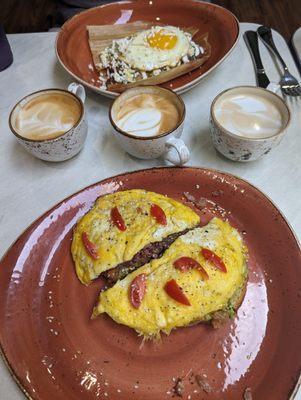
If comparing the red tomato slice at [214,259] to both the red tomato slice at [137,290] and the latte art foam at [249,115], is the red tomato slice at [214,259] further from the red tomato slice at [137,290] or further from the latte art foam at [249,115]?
the latte art foam at [249,115]

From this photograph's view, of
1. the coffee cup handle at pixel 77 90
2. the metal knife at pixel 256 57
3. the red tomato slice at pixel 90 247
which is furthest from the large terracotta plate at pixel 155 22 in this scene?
the red tomato slice at pixel 90 247

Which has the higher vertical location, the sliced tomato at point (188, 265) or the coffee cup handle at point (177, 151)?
the coffee cup handle at point (177, 151)

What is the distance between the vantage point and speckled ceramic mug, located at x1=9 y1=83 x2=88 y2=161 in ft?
5.47

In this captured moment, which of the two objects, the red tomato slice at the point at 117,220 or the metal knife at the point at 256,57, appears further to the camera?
the metal knife at the point at 256,57

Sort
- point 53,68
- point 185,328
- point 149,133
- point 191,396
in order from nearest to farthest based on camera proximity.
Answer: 1. point 191,396
2. point 185,328
3. point 149,133
4. point 53,68

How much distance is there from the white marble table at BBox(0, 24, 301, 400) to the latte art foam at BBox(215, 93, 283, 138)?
0.62 ft

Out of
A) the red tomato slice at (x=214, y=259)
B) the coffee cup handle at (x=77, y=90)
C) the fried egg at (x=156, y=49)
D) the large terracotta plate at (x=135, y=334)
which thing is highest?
the fried egg at (x=156, y=49)

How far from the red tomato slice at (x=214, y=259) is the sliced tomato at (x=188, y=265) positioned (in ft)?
0.15

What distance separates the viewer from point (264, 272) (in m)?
1.46

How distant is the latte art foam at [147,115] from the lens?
1.76 meters

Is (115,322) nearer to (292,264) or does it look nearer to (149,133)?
(292,264)

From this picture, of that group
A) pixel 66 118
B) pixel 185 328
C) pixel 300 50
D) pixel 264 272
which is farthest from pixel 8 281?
pixel 300 50

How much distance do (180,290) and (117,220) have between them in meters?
0.39

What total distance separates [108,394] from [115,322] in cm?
24
